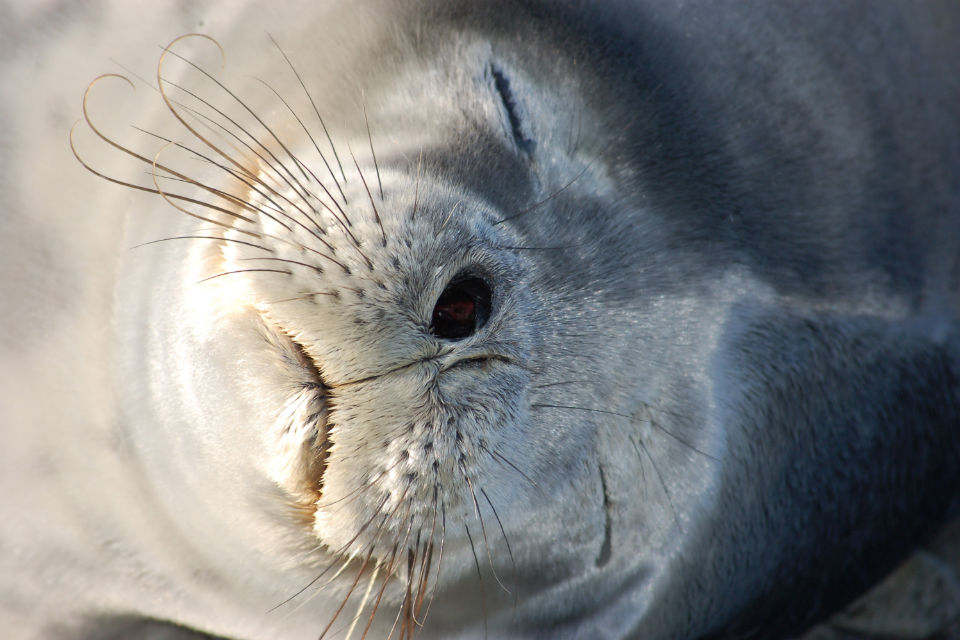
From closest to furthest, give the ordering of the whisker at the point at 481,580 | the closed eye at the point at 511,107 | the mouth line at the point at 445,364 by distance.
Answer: the mouth line at the point at 445,364, the whisker at the point at 481,580, the closed eye at the point at 511,107

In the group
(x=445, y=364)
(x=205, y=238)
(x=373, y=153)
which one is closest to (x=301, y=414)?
(x=445, y=364)

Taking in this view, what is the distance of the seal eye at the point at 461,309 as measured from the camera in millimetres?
1422

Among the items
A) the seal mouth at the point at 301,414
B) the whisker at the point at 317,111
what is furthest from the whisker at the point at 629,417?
the whisker at the point at 317,111

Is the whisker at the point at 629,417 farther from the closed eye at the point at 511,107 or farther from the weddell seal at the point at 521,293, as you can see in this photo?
the closed eye at the point at 511,107

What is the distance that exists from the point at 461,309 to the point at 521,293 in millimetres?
146

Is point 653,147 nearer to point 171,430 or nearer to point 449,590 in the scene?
point 449,590

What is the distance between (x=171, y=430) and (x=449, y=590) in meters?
0.67

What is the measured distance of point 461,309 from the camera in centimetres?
145

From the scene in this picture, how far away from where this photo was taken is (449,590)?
5.90 feet

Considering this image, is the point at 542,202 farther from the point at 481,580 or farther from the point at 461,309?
the point at 481,580

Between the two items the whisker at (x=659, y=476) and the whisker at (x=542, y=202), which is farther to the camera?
the whisker at (x=659, y=476)

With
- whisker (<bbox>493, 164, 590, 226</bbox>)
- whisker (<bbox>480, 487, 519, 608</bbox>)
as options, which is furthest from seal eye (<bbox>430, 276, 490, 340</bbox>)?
whisker (<bbox>480, 487, 519, 608</bbox>)

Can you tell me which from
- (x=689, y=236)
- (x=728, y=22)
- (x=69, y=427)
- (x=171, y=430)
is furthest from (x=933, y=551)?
(x=69, y=427)

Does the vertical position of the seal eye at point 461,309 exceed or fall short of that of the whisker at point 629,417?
it exceeds it
